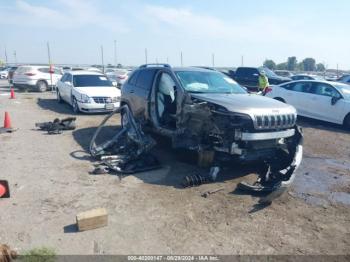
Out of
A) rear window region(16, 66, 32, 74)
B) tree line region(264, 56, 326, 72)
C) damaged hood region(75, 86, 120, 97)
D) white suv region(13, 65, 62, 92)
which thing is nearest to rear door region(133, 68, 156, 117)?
damaged hood region(75, 86, 120, 97)

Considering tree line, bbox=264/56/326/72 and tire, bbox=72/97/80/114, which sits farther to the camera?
tree line, bbox=264/56/326/72

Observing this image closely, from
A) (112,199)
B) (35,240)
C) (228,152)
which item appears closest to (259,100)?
(228,152)

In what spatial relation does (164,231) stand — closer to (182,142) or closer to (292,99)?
(182,142)

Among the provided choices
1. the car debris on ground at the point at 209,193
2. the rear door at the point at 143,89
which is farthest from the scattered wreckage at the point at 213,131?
the car debris on ground at the point at 209,193

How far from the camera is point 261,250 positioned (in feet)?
12.4

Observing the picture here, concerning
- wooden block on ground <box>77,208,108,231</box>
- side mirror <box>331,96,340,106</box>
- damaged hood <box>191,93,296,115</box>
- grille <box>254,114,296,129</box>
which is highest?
damaged hood <box>191,93,296,115</box>

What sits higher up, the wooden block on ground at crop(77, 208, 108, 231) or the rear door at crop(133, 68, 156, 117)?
the rear door at crop(133, 68, 156, 117)

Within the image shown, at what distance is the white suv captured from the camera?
70.9ft

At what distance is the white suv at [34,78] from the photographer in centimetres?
2161

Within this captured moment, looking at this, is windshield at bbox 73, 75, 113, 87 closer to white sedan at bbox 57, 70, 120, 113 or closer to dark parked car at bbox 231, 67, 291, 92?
white sedan at bbox 57, 70, 120, 113

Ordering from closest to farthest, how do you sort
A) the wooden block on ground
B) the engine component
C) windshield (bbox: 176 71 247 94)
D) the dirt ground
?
the dirt ground → the wooden block on ground → the engine component → windshield (bbox: 176 71 247 94)

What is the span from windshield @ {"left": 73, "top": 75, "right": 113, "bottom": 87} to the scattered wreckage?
265 inches

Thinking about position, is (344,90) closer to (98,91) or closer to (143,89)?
(143,89)

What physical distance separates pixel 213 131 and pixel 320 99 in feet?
24.4
